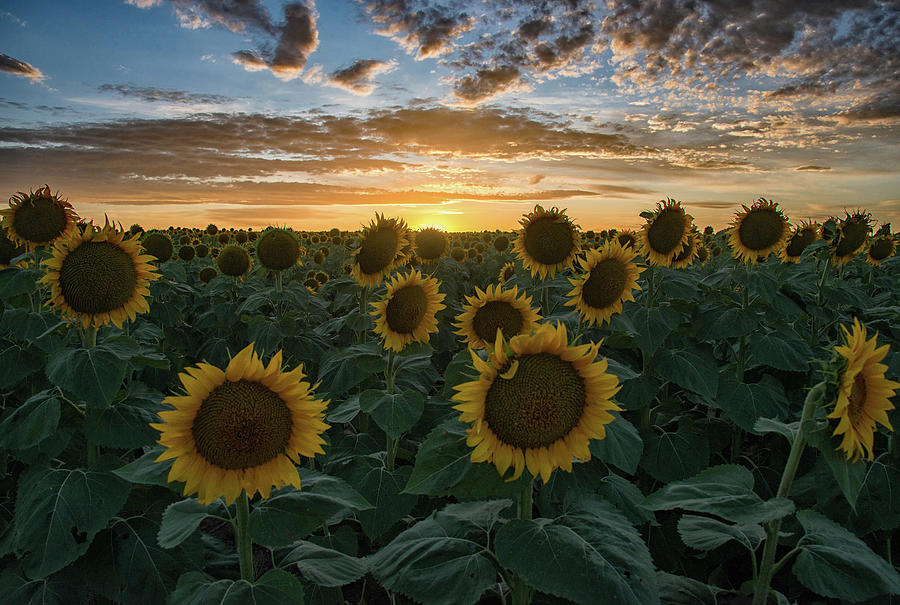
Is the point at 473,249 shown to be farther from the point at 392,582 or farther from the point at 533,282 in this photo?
the point at 392,582

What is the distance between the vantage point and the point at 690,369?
437cm

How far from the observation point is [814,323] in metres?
5.88

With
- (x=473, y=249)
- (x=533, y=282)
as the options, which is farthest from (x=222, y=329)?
(x=473, y=249)

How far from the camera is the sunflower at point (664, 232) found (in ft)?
17.8

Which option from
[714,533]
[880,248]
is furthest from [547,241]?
[880,248]

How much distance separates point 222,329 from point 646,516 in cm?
658

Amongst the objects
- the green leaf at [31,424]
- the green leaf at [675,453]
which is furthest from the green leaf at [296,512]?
the green leaf at [675,453]

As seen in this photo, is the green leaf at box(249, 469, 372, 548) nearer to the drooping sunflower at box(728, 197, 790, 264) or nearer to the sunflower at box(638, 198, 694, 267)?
the sunflower at box(638, 198, 694, 267)

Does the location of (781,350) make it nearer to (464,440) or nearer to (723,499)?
(723,499)

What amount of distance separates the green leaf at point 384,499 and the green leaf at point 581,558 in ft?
5.44

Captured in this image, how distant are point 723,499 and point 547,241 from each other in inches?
149

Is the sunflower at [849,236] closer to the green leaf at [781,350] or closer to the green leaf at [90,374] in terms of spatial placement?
the green leaf at [781,350]

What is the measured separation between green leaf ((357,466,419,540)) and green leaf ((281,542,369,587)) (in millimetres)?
853

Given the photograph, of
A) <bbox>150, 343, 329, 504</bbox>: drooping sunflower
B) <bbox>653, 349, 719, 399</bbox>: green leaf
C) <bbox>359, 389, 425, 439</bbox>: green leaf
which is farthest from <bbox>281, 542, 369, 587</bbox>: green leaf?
<bbox>653, 349, 719, 399</bbox>: green leaf
